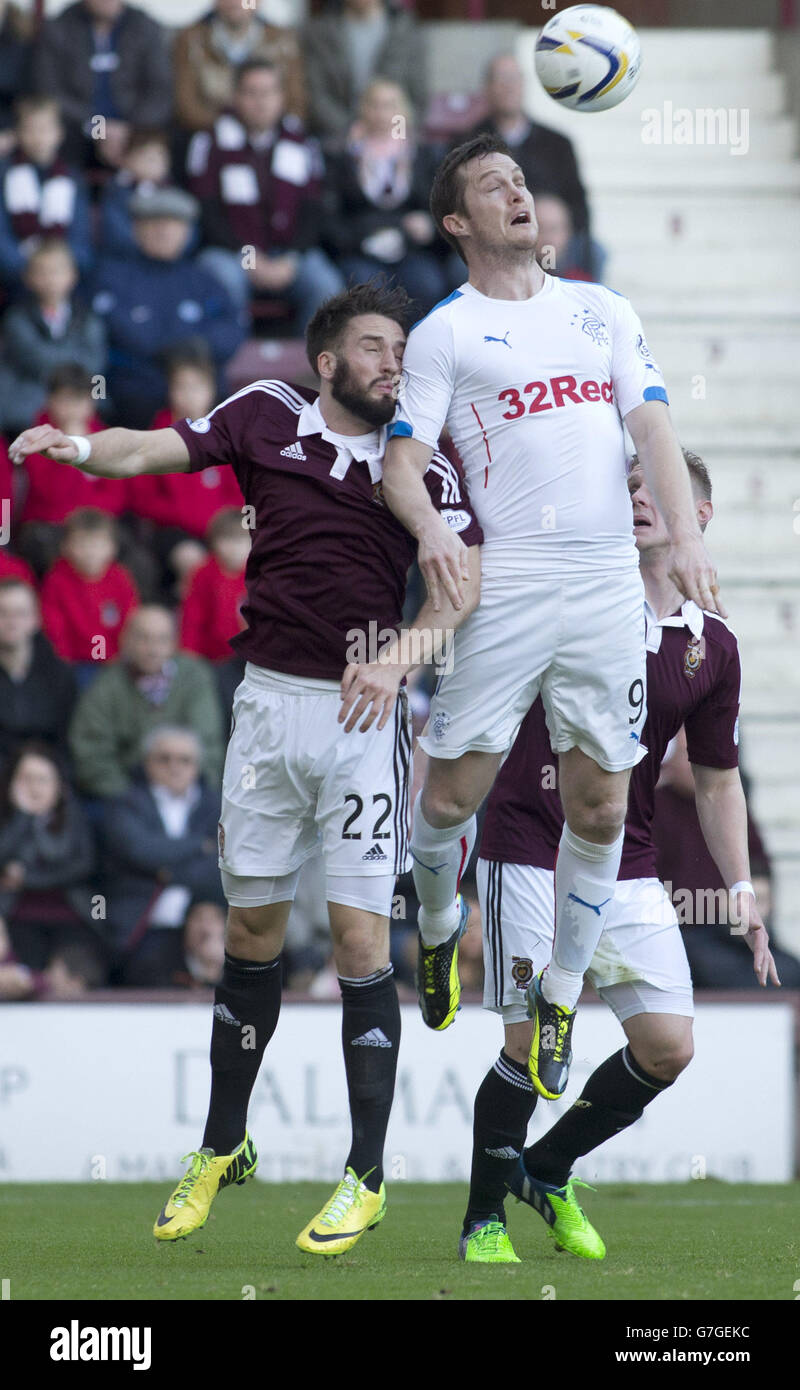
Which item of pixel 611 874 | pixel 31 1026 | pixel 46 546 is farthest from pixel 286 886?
pixel 46 546

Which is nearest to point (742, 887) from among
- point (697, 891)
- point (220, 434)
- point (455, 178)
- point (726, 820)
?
point (726, 820)

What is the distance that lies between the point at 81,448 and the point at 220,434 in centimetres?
52

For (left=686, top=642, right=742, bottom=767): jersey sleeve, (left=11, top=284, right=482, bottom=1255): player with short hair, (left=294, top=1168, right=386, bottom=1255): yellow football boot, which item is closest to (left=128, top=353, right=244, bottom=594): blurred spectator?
(left=686, top=642, right=742, bottom=767): jersey sleeve

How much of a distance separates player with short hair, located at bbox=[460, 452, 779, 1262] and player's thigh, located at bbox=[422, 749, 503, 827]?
1.94ft

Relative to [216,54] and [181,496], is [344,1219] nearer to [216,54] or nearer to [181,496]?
[181,496]

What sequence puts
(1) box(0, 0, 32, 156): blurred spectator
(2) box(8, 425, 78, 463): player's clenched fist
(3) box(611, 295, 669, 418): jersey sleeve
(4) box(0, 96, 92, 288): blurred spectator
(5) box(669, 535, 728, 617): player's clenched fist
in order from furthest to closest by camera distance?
(1) box(0, 0, 32, 156): blurred spectator < (4) box(0, 96, 92, 288): blurred spectator < (3) box(611, 295, 669, 418): jersey sleeve < (2) box(8, 425, 78, 463): player's clenched fist < (5) box(669, 535, 728, 617): player's clenched fist

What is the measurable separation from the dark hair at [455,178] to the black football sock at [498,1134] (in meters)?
2.55

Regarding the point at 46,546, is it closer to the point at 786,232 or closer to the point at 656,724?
the point at 656,724

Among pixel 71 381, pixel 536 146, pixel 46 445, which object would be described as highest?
pixel 536 146

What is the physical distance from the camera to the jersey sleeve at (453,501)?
19.9ft

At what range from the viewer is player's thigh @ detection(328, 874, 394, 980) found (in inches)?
238

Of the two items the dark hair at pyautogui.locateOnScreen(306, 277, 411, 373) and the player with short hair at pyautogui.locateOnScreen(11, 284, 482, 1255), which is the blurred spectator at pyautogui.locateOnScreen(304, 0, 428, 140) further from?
the player with short hair at pyautogui.locateOnScreen(11, 284, 482, 1255)

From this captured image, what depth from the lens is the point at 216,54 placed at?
1391 cm

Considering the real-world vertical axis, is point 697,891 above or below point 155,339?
below
